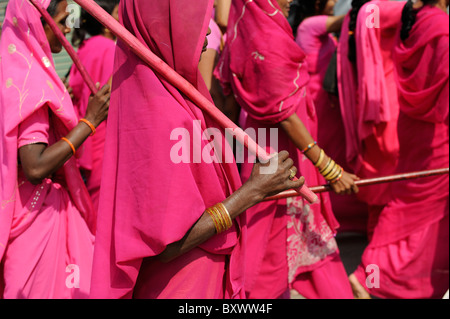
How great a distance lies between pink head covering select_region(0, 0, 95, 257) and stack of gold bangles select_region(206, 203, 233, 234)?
977mm

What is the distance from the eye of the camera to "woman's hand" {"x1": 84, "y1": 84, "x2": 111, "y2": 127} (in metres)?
2.74

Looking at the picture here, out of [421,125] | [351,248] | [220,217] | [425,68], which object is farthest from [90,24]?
[351,248]

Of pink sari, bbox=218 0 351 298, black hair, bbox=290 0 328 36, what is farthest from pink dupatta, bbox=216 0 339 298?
black hair, bbox=290 0 328 36

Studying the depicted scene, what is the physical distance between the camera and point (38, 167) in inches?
97.7

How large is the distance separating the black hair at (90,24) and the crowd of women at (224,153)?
1 centimetres

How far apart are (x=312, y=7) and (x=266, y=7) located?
2.44m

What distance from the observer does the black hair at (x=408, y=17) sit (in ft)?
13.4

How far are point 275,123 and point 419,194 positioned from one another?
168 cm

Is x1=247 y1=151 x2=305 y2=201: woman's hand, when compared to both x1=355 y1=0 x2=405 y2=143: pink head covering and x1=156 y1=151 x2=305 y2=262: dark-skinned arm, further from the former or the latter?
x1=355 y1=0 x2=405 y2=143: pink head covering

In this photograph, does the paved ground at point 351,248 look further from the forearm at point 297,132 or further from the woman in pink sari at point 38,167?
the woman in pink sari at point 38,167

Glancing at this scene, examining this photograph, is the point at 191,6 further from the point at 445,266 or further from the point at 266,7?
the point at 445,266

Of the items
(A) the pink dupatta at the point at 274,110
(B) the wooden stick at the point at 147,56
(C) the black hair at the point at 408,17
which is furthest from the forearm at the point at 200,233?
(C) the black hair at the point at 408,17

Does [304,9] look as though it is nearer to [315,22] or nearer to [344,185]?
[315,22]

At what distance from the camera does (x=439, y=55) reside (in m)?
3.96
